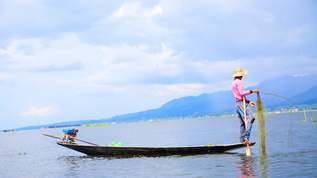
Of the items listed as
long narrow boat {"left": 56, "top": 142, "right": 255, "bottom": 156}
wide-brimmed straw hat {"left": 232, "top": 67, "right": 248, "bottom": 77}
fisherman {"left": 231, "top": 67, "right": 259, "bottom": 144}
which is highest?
wide-brimmed straw hat {"left": 232, "top": 67, "right": 248, "bottom": 77}

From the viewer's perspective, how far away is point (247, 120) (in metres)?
14.4

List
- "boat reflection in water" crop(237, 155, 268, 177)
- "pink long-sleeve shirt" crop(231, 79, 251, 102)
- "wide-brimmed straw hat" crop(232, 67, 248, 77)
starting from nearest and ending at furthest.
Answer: "boat reflection in water" crop(237, 155, 268, 177) < "pink long-sleeve shirt" crop(231, 79, 251, 102) < "wide-brimmed straw hat" crop(232, 67, 248, 77)

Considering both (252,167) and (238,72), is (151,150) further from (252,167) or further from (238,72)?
(252,167)

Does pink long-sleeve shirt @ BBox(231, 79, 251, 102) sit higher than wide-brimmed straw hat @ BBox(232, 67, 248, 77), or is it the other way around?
wide-brimmed straw hat @ BBox(232, 67, 248, 77)

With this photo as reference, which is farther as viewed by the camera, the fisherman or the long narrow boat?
the long narrow boat

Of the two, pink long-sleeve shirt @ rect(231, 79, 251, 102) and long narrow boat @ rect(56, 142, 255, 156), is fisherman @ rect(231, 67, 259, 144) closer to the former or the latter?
pink long-sleeve shirt @ rect(231, 79, 251, 102)

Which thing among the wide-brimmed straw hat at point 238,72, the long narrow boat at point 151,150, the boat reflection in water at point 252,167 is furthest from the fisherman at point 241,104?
the boat reflection in water at point 252,167

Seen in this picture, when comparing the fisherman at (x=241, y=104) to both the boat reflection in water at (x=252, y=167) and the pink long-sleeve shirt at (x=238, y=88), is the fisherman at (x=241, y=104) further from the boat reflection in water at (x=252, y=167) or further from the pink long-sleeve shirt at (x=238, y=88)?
the boat reflection in water at (x=252, y=167)

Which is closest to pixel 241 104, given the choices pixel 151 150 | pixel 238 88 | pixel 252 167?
pixel 238 88

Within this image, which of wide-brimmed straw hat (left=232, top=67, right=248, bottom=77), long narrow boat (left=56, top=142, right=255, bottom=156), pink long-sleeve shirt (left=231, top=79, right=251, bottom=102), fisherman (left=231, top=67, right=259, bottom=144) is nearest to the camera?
pink long-sleeve shirt (left=231, top=79, right=251, bottom=102)

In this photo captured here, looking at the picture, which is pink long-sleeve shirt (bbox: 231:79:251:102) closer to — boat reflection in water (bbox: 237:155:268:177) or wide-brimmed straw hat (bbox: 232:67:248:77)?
wide-brimmed straw hat (bbox: 232:67:248:77)

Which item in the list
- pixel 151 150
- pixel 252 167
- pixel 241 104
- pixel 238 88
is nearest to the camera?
pixel 252 167

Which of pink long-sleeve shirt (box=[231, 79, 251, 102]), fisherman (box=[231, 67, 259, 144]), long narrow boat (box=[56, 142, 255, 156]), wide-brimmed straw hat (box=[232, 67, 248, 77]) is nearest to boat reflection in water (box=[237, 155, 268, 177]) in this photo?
fisherman (box=[231, 67, 259, 144])

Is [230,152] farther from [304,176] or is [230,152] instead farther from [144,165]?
[304,176]
